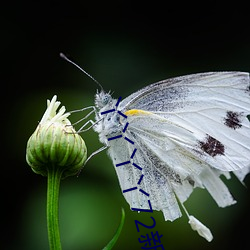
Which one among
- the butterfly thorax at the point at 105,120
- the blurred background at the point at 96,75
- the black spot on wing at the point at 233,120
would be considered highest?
the blurred background at the point at 96,75

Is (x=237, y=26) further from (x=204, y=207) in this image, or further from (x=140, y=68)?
(x=204, y=207)

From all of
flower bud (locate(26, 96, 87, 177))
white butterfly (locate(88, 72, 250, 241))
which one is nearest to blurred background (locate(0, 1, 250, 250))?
white butterfly (locate(88, 72, 250, 241))

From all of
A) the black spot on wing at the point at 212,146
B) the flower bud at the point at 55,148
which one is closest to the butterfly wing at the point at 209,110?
the black spot on wing at the point at 212,146

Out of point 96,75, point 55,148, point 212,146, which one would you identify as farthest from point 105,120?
point 96,75

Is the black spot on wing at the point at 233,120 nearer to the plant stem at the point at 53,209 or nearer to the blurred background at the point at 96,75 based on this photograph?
the plant stem at the point at 53,209

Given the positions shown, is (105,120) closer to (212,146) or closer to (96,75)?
(212,146)

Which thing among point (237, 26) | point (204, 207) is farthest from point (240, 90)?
point (237, 26)

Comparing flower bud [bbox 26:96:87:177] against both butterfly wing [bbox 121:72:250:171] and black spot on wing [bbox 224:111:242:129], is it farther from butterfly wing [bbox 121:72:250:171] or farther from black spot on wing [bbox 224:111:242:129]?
black spot on wing [bbox 224:111:242:129]
